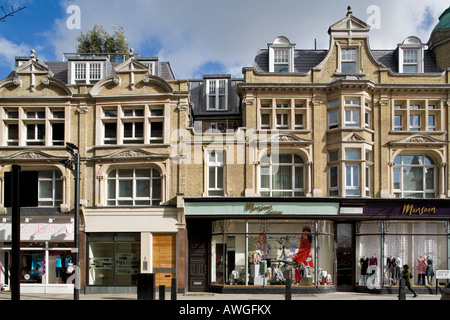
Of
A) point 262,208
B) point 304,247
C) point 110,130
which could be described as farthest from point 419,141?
point 110,130

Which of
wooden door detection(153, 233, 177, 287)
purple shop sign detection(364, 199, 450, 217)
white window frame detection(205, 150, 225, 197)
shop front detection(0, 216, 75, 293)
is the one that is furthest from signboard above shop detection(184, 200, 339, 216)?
shop front detection(0, 216, 75, 293)

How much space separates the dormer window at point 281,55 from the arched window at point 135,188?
8.33 m

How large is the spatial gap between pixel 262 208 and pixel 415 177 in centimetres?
808

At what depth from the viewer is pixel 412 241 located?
78.4 feet

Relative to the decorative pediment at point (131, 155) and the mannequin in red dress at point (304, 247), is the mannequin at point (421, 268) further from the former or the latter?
the decorative pediment at point (131, 155)

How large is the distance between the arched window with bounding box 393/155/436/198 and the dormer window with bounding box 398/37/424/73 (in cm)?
473

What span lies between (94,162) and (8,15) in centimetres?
2101

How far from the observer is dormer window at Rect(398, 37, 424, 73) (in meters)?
25.6

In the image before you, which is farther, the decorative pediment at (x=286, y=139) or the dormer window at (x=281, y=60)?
the dormer window at (x=281, y=60)

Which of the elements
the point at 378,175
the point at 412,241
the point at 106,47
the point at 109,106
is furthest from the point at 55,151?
the point at 412,241

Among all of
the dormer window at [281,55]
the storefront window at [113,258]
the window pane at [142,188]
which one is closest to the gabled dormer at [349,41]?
the dormer window at [281,55]

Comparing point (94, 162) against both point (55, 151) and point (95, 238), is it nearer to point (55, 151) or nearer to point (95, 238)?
point (55, 151)

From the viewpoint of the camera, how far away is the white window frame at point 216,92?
27.8 m

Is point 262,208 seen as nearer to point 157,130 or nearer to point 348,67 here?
point 157,130
